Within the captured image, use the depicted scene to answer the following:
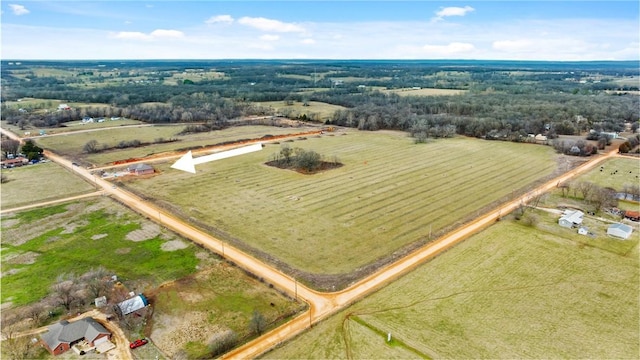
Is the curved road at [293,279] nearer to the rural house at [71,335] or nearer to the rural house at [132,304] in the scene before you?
the rural house at [132,304]

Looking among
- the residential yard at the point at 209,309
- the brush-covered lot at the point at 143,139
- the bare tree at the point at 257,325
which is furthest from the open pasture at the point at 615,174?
the brush-covered lot at the point at 143,139

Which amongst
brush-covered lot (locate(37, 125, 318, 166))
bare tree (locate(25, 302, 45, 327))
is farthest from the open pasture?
bare tree (locate(25, 302, 45, 327))

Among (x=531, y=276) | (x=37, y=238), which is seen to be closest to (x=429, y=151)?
(x=531, y=276)

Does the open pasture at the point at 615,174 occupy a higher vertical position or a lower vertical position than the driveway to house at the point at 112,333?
higher

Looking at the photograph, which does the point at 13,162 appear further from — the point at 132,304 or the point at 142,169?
the point at 132,304
